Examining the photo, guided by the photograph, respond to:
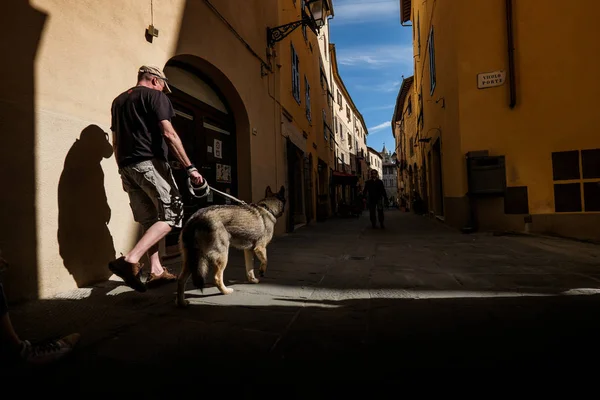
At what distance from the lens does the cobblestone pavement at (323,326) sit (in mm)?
1426

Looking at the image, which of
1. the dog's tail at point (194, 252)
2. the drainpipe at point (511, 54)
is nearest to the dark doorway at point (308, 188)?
the drainpipe at point (511, 54)

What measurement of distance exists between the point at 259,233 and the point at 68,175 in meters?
1.64

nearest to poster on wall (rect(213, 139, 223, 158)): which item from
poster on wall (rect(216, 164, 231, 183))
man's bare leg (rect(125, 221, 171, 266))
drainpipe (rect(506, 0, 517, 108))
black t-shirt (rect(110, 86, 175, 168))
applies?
poster on wall (rect(216, 164, 231, 183))

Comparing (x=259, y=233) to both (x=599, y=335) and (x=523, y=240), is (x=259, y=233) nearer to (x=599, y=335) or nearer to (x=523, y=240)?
(x=599, y=335)

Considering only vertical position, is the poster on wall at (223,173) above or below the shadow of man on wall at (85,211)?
above

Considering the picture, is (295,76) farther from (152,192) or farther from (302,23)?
(152,192)

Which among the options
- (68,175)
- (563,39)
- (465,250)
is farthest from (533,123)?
(68,175)

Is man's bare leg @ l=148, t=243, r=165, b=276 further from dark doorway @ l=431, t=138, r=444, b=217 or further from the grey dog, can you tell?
dark doorway @ l=431, t=138, r=444, b=217

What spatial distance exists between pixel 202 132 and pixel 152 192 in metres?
2.71

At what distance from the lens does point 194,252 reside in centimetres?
229

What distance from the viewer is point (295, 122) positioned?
9.95 metres

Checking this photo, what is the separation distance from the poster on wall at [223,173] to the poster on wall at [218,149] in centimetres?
18

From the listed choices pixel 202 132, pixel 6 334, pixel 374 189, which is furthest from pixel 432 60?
pixel 6 334

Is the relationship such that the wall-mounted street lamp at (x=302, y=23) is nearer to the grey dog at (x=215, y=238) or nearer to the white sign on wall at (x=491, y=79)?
the white sign on wall at (x=491, y=79)
